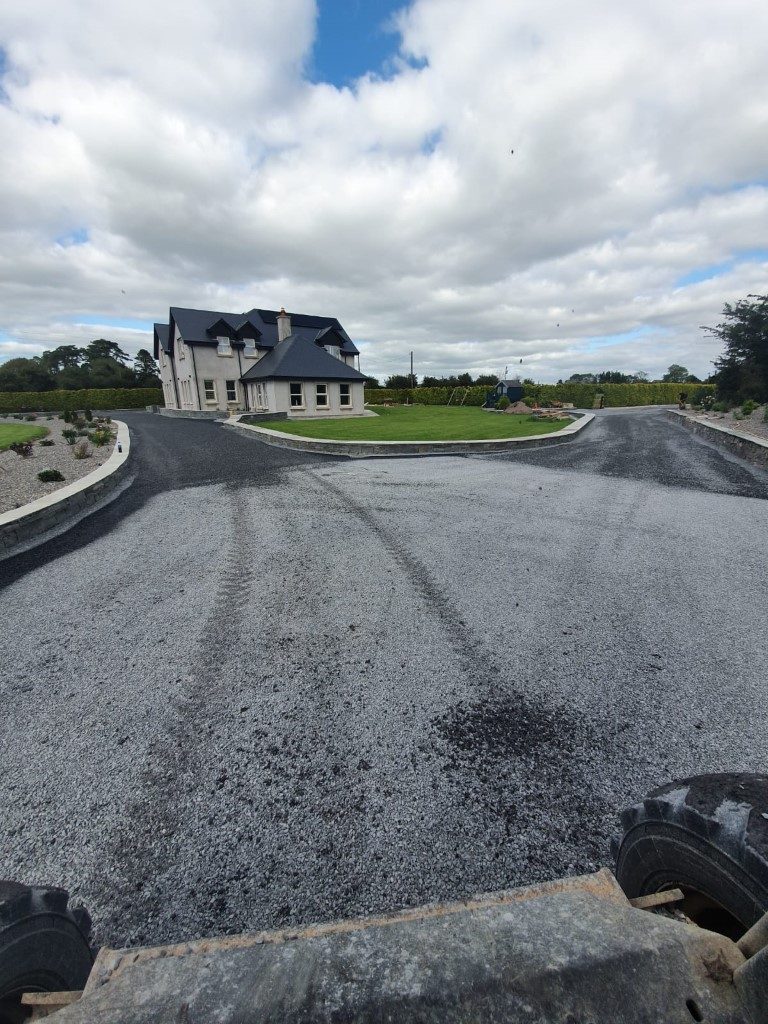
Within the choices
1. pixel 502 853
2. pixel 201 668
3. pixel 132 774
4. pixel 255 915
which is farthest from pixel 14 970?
pixel 201 668

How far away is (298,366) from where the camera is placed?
28859 millimetres

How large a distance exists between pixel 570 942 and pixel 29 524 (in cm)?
795

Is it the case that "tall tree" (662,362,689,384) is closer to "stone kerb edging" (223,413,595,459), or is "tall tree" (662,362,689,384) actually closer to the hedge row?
the hedge row

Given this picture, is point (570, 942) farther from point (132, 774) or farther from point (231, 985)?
point (132, 774)

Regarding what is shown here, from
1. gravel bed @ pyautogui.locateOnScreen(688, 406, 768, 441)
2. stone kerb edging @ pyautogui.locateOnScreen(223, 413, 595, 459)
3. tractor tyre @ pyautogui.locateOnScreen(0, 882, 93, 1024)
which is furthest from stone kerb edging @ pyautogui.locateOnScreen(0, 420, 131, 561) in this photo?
gravel bed @ pyautogui.locateOnScreen(688, 406, 768, 441)

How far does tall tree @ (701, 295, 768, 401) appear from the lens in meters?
20.3

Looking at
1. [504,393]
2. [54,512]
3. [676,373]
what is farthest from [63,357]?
[676,373]

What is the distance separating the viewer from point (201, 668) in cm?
338

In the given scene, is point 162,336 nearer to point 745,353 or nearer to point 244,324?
point 244,324

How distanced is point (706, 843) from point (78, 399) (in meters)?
64.2

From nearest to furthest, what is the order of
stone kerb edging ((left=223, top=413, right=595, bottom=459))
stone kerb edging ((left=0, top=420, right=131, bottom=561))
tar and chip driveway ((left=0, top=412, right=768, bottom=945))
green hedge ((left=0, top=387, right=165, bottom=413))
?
tar and chip driveway ((left=0, top=412, right=768, bottom=945)) → stone kerb edging ((left=0, top=420, right=131, bottom=561)) → stone kerb edging ((left=223, top=413, right=595, bottom=459)) → green hedge ((left=0, top=387, right=165, bottom=413))

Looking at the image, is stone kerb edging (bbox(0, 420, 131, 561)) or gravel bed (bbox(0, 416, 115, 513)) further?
gravel bed (bbox(0, 416, 115, 513))

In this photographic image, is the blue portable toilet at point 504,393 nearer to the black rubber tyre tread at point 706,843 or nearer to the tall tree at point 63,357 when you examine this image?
the black rubber tyre tread at point 706,843

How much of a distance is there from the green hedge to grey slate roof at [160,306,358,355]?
15790 millimetres
